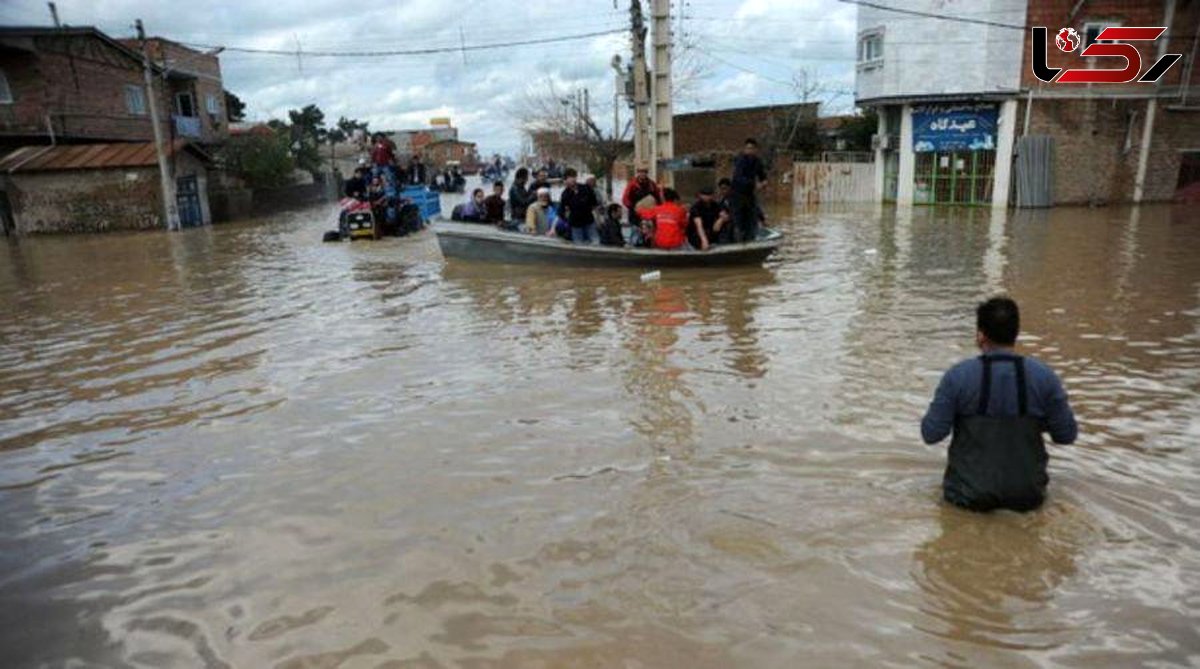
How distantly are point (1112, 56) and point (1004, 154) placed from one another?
4455mm

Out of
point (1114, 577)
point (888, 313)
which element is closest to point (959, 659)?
point (1114, 577)

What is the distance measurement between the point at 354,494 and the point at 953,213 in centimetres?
2386

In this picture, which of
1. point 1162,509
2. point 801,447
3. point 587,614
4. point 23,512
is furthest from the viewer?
point 801,447

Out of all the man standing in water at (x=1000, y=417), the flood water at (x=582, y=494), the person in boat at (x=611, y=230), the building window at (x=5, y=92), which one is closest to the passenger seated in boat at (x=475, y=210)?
the person in boat at (x=611, y=230)

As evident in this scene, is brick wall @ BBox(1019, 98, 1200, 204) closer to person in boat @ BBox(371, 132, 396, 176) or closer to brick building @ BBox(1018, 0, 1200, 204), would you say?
brick building @ BBox(1018, 0, 1200, 204)

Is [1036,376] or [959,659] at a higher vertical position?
[1036,376]

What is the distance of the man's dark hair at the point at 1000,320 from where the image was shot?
3.93m

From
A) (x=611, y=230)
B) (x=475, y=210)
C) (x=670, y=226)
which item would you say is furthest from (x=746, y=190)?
(x=475, y=210)

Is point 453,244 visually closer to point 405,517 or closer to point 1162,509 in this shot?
point 405,517

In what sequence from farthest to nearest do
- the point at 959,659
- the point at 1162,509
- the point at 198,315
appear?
the point at 198,315 < the point at 1162,509 < the point at 959,659

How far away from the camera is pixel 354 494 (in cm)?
504

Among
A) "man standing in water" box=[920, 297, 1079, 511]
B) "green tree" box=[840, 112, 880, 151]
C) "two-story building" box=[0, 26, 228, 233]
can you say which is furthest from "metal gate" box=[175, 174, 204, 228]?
"man standing in water" box=[920, 297, 1079, 511]

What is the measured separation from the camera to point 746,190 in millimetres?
13289

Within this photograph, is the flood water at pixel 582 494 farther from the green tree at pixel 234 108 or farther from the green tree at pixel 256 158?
the green tree at pixel 234 108
